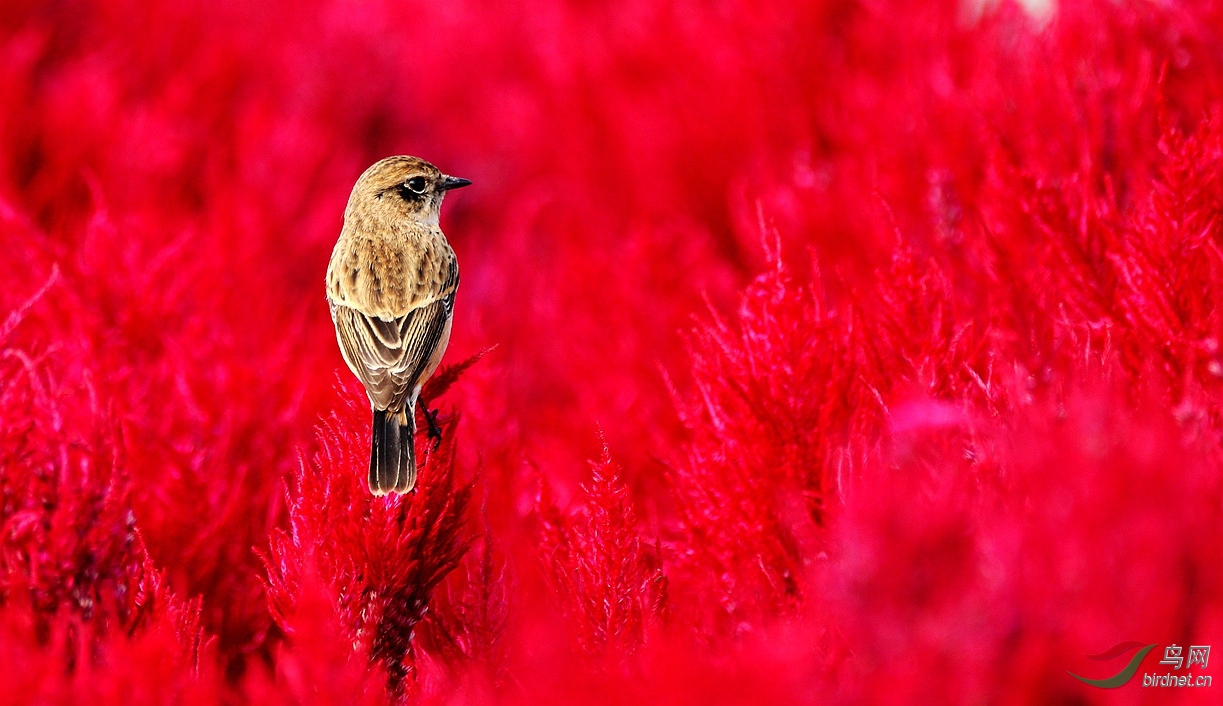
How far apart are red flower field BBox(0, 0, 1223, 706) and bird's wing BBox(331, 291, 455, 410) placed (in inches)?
2.4

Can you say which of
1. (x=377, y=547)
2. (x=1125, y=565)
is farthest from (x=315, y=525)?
(x=1125, y=565)

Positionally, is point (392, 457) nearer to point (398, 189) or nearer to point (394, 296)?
point (394, 296)

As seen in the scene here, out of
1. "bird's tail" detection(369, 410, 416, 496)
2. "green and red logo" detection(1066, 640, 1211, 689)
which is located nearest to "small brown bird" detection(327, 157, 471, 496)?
"bird's tail" detection(369, 410, 416, 496)

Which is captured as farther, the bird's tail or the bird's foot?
the bird's foot

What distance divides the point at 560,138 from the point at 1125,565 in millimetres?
2201

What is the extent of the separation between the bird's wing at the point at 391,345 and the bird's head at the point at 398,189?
10.6 inches

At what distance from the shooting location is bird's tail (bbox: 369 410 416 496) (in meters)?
1.35

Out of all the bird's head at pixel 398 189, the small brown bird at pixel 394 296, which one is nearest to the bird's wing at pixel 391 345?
the small brown bird at pixel 394 296

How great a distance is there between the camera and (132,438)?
1.55 metres

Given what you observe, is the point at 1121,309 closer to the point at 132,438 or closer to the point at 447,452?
the point at 447,452

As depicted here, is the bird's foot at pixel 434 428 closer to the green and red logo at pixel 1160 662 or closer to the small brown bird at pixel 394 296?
the small brown bird at pixel 394 296

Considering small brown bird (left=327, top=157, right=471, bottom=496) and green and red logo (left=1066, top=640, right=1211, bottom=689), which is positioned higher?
small brown bird (left=327, top=157, right=471, bottom=496)

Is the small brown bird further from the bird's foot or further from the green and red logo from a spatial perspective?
the green and red logo

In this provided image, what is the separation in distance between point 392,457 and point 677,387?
2.24 feet
